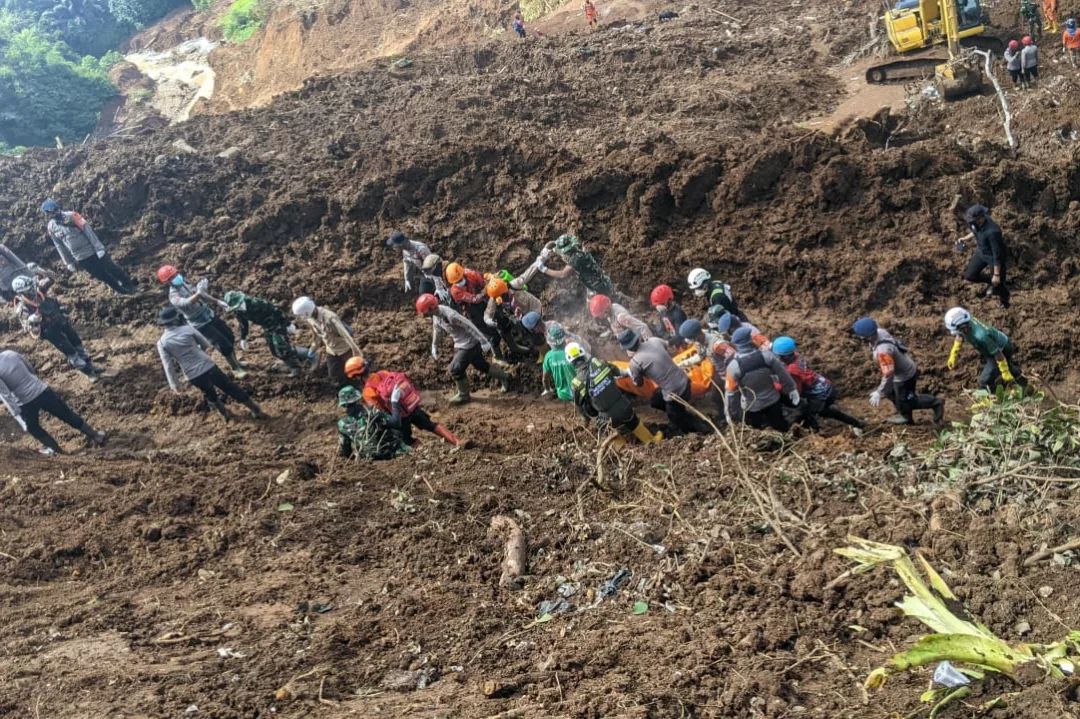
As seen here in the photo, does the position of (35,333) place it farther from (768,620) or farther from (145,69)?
(145,69)

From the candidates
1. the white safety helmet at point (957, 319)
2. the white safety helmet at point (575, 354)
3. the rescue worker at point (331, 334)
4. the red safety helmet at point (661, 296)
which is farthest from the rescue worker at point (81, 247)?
the white safety helmet at point (957, 319)

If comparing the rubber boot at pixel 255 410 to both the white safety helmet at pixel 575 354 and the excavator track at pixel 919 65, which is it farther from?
the excavator track at pixel 919 65

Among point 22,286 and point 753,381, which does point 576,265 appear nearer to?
point 753,381

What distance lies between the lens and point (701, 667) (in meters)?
4.50

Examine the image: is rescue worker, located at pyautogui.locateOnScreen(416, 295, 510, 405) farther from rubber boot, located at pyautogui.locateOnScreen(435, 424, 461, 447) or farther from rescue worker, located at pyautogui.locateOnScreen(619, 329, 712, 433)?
rescue worker, located at pyautogui.locateOnScreen(619, 329, 712, 433)

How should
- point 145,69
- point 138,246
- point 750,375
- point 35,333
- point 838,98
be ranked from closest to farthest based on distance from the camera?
point 750,375 < point 35,333 < point 138,246 < point 838,98 < point 145,69

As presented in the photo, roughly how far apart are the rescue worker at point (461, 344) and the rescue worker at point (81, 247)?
6083 millimetres

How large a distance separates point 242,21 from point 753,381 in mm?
32855

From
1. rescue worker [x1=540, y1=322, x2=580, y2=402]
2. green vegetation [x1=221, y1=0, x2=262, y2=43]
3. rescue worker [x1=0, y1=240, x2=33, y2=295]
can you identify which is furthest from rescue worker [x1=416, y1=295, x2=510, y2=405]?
green vegetation [x1=221, y1=0, x2=262, y2=43]

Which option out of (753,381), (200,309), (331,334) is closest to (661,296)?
(753,381)

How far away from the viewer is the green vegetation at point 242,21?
3334cm

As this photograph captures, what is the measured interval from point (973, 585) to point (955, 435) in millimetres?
1936

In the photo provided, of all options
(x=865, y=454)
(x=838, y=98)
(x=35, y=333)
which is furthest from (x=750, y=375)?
(x=838, y=98)

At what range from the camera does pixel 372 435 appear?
8.50 meters
